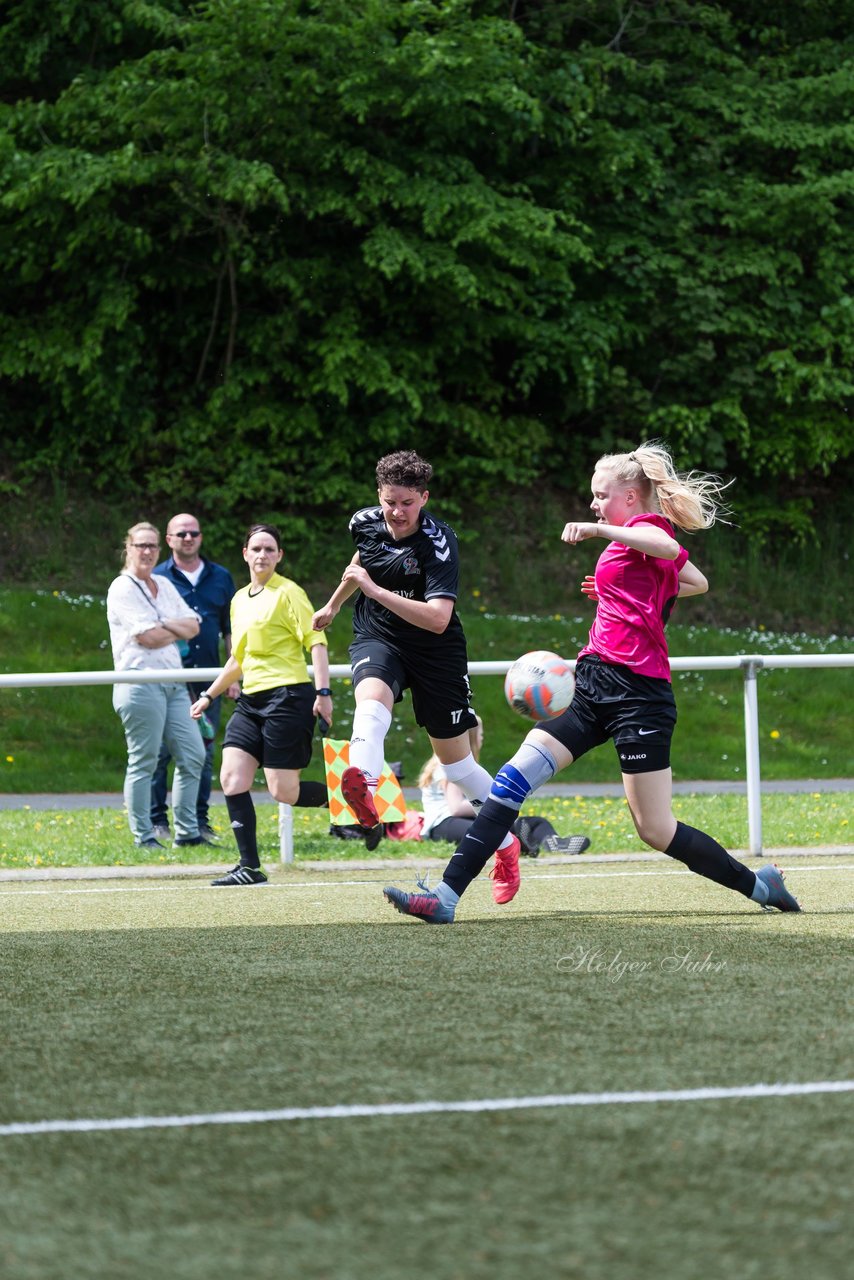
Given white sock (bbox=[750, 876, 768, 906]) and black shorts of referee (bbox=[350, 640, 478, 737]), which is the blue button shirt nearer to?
black shorts of referee (bbox=[350, 640, 478, 737])

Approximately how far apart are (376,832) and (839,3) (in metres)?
23.0

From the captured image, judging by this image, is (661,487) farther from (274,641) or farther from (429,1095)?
(429,1095)

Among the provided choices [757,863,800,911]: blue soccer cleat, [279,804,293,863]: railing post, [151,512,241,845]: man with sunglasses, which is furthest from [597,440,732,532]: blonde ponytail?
[151,512,241,845]: man with sunglasses

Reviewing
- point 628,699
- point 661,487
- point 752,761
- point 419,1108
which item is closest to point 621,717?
point 628,699

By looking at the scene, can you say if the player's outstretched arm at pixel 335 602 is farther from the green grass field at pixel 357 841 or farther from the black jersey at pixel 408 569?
the green grass field at pixel 357 841

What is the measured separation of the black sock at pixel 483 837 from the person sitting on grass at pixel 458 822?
12.0 ft

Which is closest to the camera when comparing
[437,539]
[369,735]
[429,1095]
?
[429,1095]

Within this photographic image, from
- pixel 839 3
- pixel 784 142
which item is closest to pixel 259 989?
pixel 784 142

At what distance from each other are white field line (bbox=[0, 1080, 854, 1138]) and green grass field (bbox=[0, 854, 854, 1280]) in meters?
0.03

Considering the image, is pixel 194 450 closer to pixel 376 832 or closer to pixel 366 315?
pixel 366 315

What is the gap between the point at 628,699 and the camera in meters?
6.19

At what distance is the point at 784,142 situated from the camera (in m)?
24.3

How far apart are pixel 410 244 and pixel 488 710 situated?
7415 millimetres

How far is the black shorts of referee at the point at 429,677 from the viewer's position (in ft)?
23.5
